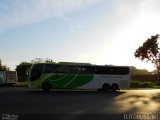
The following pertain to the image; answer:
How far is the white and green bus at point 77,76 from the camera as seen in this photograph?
41219mm

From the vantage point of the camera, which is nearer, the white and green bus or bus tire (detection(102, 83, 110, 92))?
the white and green bus

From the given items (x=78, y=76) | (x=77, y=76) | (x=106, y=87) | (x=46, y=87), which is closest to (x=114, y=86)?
(x=106, y=87)

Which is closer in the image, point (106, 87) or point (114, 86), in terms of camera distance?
point (106, 87)

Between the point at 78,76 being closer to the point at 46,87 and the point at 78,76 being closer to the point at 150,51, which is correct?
the point at 46,87

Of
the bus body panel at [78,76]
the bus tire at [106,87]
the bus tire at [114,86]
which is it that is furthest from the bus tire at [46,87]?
the bus tire at [114,86]

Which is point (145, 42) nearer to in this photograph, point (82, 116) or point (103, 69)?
point (103, 69)

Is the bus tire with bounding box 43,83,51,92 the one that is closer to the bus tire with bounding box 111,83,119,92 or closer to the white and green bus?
the white and green bus

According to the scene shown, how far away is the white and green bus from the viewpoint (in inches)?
1623

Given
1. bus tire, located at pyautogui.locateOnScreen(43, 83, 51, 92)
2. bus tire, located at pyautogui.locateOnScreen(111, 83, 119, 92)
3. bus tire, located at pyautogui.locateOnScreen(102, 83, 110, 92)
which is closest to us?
bus tire, located at pyautogui.locateOnScreen(43, 83, 51, 92)

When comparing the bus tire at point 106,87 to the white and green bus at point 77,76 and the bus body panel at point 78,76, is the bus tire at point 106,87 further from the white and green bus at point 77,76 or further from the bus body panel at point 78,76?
the bus body panel at point 78,76

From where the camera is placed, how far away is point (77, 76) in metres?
42.9

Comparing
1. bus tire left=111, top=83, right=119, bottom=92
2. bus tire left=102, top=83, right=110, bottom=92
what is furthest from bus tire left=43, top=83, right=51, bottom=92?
bus tire left=111, top=83, right=119, bottom=92

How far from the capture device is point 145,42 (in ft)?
212

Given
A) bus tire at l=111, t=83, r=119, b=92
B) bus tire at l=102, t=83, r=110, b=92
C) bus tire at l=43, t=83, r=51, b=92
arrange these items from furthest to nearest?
bus tire at l=111, t=83, r=119, b=92 < bus tire at l=102, t=83, r=110, b=92 < bus tire at l=43, t=83, r=51, b=92
